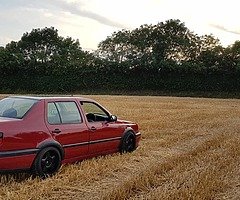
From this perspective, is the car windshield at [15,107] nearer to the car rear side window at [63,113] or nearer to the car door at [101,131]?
the car rear side window at [63,113]

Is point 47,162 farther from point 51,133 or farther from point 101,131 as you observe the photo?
point 101,131

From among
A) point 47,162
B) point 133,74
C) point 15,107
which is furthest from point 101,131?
point 133,74

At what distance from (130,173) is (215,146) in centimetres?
366

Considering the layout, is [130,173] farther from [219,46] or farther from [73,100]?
[219,46]

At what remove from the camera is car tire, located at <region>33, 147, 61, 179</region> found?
6.62m

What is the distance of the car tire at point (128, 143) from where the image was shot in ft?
30.1

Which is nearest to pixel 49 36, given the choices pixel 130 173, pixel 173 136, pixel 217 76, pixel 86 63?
pixel 86 63

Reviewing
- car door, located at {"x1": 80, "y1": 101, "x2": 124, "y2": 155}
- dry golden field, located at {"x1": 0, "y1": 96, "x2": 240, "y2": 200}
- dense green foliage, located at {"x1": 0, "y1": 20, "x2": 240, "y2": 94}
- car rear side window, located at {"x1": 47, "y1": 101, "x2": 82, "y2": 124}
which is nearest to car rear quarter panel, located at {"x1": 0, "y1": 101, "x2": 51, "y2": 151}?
car rear side window, located at {"x1": 47, "y1": 101, "x2": 82, "y2": 124}

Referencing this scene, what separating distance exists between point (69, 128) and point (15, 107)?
103 centimetres

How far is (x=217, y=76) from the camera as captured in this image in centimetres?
4997

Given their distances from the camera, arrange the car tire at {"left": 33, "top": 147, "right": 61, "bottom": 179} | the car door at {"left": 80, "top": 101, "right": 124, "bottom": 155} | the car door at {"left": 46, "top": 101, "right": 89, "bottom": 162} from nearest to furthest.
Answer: the car tire at {"left": 33, "top": 147, "right": 61, "bottom": 179}
the car door at {"left": 46, "top": 101, "right": 89, "bottom": 162}
the car door at {"left": 80, "top": 101, "right": 124, "bottom": 155}

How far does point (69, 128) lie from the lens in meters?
7.45

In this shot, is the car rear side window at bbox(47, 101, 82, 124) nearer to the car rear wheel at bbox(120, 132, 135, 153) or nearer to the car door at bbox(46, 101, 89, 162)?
the car door at bbox(46, 101, 89, 162)

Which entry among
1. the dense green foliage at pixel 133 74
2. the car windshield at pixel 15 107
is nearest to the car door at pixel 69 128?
the car windshield at pixel 15 107
